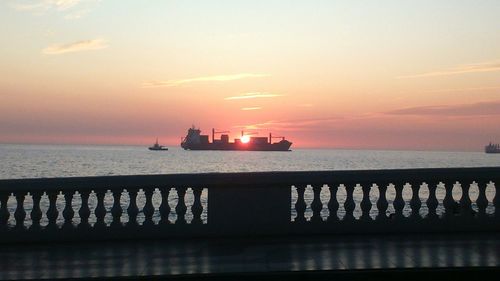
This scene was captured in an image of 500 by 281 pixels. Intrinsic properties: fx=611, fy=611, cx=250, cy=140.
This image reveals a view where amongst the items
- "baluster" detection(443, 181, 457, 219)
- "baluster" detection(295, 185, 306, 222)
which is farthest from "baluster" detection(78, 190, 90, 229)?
"baluster" detection(443, 181, 457, 219)

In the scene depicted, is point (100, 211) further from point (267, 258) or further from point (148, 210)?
point (267, 258)

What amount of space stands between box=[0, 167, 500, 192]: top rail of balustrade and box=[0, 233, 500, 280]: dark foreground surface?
36.6 inches

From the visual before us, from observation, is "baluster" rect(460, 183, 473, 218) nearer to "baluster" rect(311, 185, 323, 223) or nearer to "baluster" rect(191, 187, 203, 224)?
"baluster" rect(311, 185, 323, 223)

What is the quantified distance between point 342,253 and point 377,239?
1.45 meters

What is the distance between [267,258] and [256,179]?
2037mm

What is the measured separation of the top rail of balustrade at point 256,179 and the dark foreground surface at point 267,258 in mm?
931

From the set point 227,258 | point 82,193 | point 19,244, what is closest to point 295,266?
point 227,258

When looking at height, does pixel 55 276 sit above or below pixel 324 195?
above

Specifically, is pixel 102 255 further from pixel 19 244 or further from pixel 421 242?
pixel 421 242

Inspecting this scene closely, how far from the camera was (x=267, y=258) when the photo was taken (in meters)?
8.25

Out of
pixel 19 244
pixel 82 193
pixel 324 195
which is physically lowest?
pixel 324 195

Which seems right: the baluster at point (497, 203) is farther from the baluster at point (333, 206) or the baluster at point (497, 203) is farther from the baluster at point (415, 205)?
the baluster at point (333, 206)

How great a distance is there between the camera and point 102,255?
877cm

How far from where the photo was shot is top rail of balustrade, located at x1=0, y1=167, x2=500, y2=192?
990 centimetres
